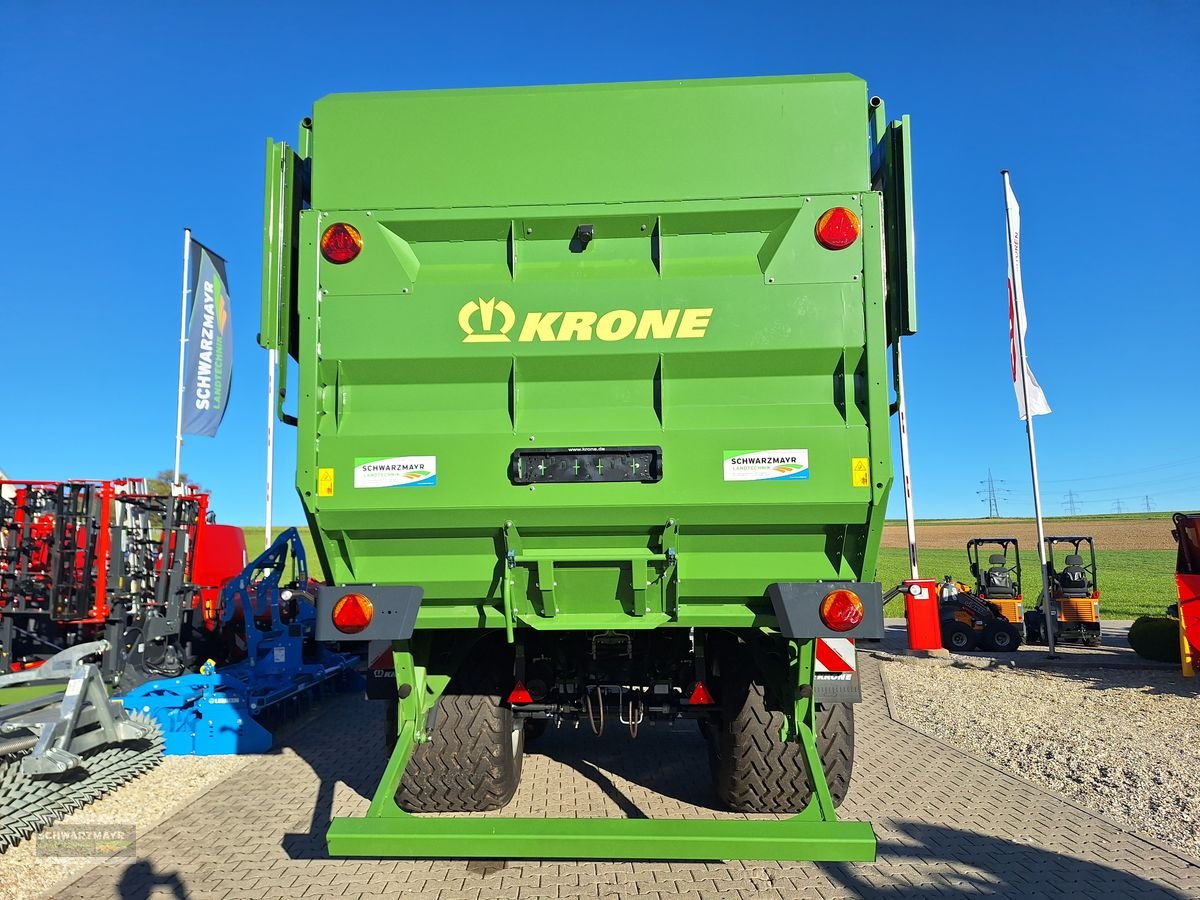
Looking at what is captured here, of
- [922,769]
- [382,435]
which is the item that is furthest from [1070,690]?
[382,435]

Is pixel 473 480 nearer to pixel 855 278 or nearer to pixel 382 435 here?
pixel 382 435

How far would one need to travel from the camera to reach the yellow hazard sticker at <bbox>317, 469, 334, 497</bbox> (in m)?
3.35

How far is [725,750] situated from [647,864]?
2.37 feet

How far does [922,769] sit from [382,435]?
4.85 m

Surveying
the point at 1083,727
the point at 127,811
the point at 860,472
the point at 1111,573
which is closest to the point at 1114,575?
the point at 1111,573

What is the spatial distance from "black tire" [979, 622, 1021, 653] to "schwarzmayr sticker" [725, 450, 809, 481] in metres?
12.1

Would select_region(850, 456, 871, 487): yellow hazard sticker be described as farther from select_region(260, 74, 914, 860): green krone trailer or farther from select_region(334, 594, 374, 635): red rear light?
select_region(334, 594, 374, 635): red rear light

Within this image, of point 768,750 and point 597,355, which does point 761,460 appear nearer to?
point 597,355

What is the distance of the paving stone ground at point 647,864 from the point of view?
11.9 ft

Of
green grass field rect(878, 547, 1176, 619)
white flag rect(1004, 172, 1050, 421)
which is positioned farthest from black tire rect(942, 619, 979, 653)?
white flag rect(1004, 172, 1050, 421)

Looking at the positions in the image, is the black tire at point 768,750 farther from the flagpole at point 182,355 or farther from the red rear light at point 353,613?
the flagpole at point 182,355

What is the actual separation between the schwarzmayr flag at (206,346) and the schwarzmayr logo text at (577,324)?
1067cm

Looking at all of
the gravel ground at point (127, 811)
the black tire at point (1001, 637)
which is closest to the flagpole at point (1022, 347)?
the black tire at point (1001, 637)

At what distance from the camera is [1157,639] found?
405 inches
